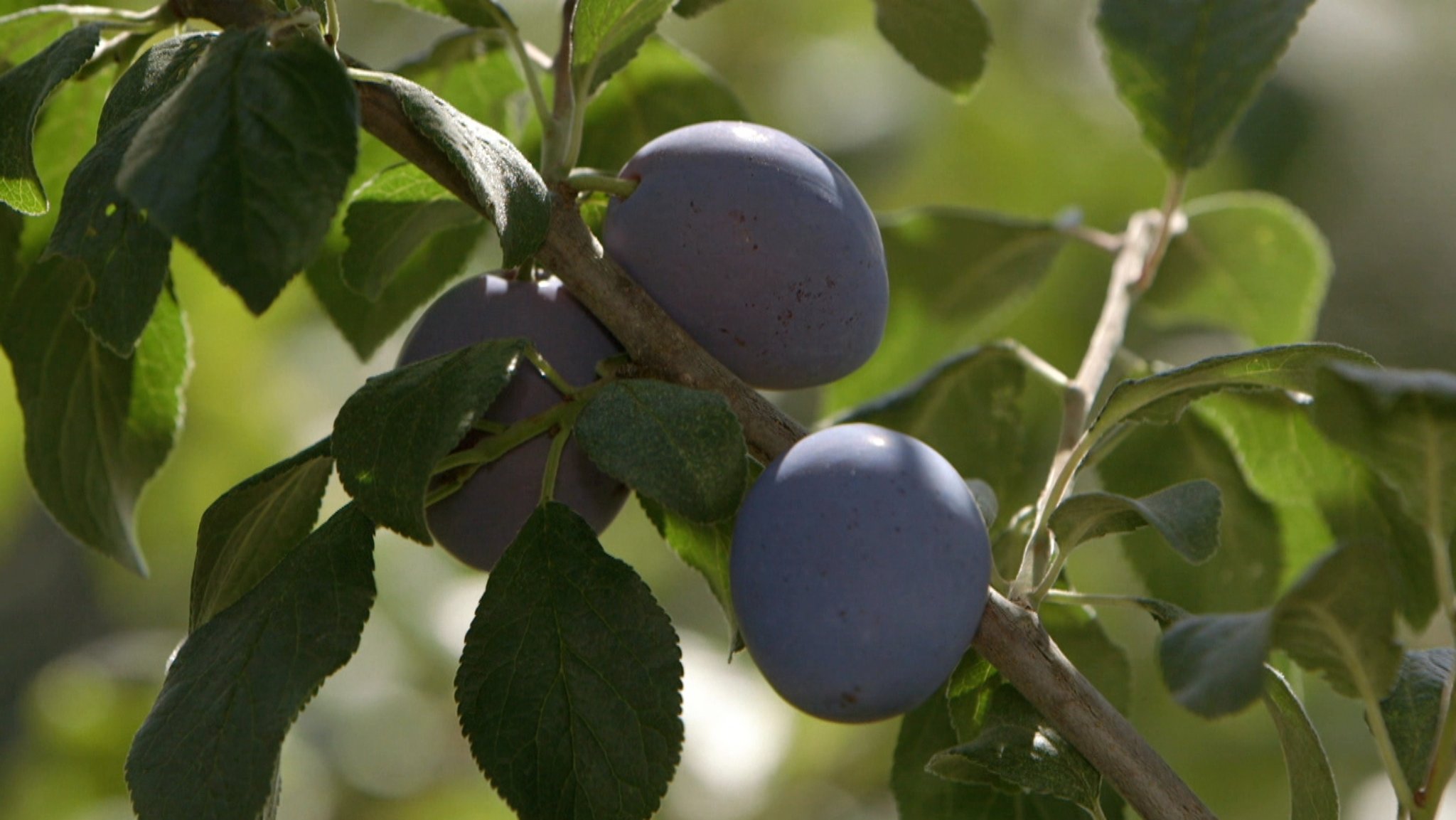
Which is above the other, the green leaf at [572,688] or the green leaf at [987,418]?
the green leaf at [572,688]

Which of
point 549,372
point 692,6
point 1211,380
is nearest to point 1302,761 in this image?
point 1211,380

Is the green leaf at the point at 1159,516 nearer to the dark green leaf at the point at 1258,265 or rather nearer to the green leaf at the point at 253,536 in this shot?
the green leaf at the point at 253,536

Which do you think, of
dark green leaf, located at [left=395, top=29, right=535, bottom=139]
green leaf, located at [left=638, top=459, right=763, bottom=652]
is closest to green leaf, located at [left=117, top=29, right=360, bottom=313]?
green leaf, located at [left=638, top=459, right=763, bottom=652]

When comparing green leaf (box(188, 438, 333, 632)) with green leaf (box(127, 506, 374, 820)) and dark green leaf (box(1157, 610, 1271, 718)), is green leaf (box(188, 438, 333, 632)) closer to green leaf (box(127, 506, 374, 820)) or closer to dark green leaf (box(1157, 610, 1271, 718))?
green leaf (box(127, 506, 374, 820))

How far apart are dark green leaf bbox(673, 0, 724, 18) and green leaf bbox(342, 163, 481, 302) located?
0.56ft

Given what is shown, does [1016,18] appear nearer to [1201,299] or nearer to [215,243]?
[1201,299]

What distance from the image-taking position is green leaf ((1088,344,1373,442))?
633mm

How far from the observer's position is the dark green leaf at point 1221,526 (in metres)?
0.93

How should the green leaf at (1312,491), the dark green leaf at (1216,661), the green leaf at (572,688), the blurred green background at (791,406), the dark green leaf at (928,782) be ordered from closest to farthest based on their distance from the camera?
the dark green leaf at (1216,661), the green leaf at (572,688), the dark green leaf at (928,782), the green leaf at (1312,491), the blurred green background at (791,406)

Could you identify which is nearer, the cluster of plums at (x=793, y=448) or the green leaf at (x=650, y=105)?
the cluster of plums at (x=793, y=448)

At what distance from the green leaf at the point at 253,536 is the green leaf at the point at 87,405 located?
0.60 feet

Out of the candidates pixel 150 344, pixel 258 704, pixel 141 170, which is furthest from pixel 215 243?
pixel 150 344

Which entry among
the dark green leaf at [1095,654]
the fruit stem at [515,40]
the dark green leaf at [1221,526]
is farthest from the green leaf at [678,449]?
the dark green leaf at [1221,526]

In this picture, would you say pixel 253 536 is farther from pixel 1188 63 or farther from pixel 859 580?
pixel 1188 63
